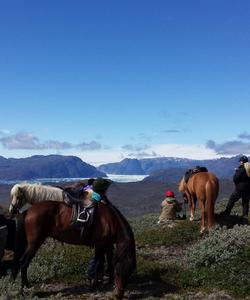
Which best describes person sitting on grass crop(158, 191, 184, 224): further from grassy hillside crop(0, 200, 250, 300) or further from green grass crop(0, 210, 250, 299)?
grassy hillside crop(0, 200, 250, 300)

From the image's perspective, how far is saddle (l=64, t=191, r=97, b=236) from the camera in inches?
408

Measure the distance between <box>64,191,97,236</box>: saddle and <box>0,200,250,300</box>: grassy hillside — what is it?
1593 millimetres

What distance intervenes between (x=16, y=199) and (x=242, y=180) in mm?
9183

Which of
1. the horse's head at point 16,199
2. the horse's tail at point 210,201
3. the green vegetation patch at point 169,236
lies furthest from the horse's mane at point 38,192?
the horse's tail at point 210,201

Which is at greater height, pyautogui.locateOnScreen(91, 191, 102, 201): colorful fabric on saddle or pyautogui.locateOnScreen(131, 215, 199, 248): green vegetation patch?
pyautogui.locateOnScreen(91, 191, 102, 201): colorful fabric on saddle

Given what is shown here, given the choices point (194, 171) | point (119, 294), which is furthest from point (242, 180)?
point (119, 294)

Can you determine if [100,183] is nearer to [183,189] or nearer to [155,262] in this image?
[155,262]

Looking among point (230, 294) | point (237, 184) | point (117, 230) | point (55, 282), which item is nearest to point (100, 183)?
point (117, 230)

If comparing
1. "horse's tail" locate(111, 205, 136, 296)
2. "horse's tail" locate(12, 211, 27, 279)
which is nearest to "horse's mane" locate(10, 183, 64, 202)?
"horse's tail" locate(12, 211, 27, 279)

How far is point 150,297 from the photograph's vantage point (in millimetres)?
10305

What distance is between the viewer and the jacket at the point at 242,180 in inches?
715

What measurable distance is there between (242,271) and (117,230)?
3.25 m

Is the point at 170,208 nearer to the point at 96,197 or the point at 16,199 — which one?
the point at 16,199

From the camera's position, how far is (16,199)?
1312 cm
